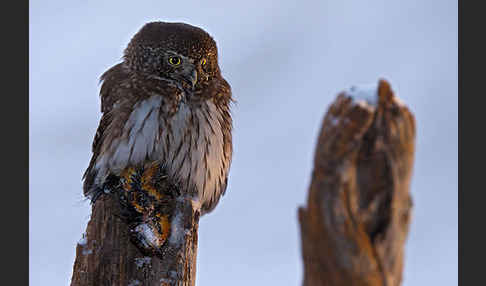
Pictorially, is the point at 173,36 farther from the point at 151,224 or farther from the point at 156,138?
the point at 151,224

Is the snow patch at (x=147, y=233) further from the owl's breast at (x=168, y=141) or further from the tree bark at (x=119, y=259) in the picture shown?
the owl's breast at (x=168, y=141)

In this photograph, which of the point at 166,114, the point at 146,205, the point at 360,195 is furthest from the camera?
the point at 166,114

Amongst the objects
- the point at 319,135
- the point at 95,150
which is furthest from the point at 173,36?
the point at 319,135

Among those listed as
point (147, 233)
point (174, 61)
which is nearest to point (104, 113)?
point (174, 61)

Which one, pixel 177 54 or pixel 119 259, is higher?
pixel 177 54

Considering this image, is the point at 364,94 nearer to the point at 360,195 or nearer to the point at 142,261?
the point at 360,195

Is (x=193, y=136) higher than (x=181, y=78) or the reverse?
the reverse

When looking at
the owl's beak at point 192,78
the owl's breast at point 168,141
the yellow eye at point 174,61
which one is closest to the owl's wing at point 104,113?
the owl's breast at point 168,141
